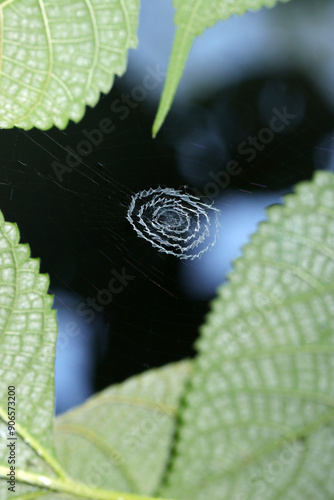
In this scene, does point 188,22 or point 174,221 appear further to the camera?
point 174,221

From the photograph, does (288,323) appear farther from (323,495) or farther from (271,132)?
(271,132)

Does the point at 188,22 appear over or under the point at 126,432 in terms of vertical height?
over

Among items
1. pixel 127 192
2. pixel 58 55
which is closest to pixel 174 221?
pixel 127 192

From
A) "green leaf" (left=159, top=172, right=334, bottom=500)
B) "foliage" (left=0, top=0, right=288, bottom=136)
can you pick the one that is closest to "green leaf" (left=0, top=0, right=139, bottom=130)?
"foliage" (left=0, top=0, right=288, bottom=136)

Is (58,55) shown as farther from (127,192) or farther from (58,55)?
(127,192)

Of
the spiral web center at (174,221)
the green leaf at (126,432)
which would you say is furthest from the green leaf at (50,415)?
the spiral web center at (174,221)

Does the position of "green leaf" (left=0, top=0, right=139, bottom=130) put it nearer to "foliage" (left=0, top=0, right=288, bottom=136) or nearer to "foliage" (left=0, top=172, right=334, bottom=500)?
"foliage" (left=0, top=0, right=288, bottom=136)
